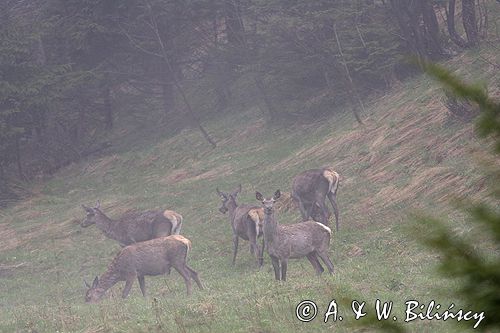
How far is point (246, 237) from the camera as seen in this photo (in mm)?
18219

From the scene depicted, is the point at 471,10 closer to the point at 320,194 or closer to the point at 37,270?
the point at 320,194

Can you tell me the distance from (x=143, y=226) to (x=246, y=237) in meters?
2.67

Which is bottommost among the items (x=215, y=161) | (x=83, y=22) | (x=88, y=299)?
(x=215, y=161)

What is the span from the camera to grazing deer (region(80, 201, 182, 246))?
63.4 ft

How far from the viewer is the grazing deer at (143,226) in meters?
19.3

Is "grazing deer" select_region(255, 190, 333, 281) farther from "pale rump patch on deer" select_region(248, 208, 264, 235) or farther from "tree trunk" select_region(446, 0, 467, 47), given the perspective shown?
"tree trunk" select_region(446, 0, 467, 47)

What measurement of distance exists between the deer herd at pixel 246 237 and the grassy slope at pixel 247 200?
1.29 ft

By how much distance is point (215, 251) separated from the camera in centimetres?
2036

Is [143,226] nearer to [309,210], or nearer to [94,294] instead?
[309,210]

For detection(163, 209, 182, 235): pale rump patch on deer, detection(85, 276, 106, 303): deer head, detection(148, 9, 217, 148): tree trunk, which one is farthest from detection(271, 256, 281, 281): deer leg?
detection(148, 9, 217, 148): tree trunk

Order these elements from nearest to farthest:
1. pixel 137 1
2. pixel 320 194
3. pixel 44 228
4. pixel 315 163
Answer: pixel 320 194 < pixel 315 163 < pixel 44 228 < pixel 137 1

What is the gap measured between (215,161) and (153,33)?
9669mm

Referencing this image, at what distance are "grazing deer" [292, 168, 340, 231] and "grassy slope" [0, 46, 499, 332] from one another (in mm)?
621

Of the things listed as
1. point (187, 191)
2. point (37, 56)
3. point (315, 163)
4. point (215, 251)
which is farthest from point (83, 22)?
point (215, 251)
